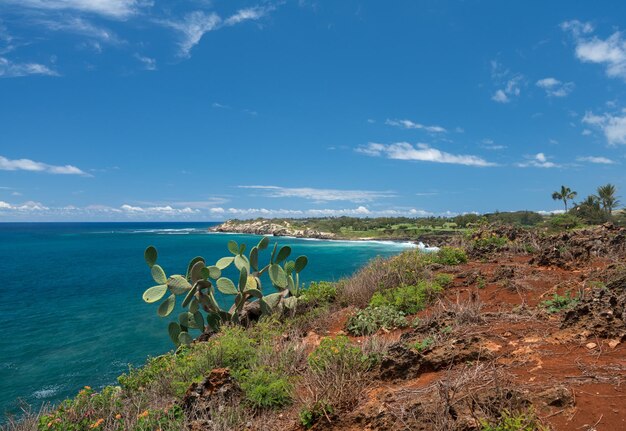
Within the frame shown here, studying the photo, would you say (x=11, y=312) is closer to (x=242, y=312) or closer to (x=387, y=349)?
(x=242, y=312)

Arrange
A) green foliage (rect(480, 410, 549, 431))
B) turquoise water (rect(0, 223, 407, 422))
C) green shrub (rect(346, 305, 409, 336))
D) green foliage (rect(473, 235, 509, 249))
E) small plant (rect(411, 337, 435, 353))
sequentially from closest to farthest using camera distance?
green foliage (rect(480, 410, 549, 431)) < small plant (rect(411, 337, 435, 353)) < green shrub (rect(346, 305, 409, 336)) < turquoise water (rect(0, 223, 407, 422)) < green foliage (rect(473, 235, 509, 249))

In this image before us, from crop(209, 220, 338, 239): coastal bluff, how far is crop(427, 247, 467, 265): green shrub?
3335 inches

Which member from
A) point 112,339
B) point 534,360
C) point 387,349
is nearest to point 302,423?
point 387,349

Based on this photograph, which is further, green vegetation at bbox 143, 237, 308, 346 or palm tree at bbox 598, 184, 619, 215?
palm tree at bbox 598, 184, 619, 215

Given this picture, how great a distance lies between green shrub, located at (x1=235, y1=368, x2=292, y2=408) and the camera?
513 cm

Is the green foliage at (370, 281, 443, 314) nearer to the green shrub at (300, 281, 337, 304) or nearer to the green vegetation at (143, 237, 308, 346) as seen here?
the green shrub at (300, 281, 337, 304)

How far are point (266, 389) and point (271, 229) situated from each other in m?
119

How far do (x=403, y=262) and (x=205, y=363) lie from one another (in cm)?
726

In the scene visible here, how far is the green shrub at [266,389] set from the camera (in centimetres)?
513

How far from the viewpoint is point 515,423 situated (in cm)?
306

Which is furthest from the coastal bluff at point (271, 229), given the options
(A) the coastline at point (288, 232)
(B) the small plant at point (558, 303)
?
(B) the small plant at point (558, 303)

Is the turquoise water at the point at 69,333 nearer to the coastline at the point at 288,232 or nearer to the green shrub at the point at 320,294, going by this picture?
the green shrub at the point at 320,294

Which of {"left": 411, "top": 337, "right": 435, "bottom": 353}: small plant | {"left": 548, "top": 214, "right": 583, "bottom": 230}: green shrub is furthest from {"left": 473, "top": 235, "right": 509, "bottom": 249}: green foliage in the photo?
{"left": 411, "top": 337, "right": 435, "bottom": 353}: small plant

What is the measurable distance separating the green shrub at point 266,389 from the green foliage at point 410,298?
4.46 m
